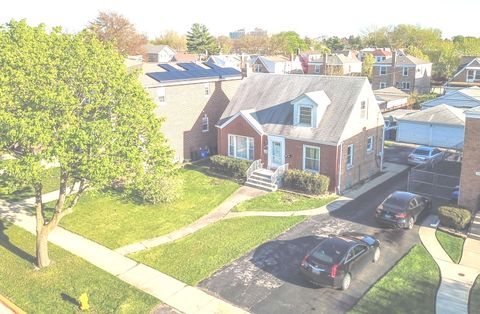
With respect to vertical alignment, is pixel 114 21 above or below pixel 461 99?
above

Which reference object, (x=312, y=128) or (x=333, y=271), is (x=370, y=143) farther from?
(x=333, y=271)

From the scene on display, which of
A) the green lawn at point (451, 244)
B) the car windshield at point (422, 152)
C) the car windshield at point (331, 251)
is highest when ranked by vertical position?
the car windshield at point (422, 152)

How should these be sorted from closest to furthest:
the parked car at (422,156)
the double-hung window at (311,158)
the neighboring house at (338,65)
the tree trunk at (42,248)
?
1. the tree trunk at (42,248)
2. the double-hung window at (311,158)
3. the parked car at (422,156)
4. the neighboring house at (338,65)

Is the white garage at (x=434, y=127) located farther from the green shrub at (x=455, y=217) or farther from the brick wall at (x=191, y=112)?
the green shrub at (x=455, y=217)

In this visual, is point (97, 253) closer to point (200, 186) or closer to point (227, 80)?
point (200, 186)

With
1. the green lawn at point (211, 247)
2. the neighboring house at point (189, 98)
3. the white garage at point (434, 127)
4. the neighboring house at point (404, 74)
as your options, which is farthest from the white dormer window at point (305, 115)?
the neighboring house at point (404, 74)

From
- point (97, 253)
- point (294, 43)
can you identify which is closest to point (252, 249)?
point (97, 253)
